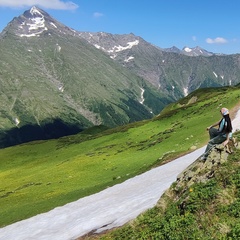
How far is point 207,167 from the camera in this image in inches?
885

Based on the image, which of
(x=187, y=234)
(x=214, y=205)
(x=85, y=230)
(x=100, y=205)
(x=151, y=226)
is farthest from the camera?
(x=100, y=205)

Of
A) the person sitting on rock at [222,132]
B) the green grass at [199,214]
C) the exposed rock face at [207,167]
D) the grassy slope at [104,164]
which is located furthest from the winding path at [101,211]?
the person sitting on rock at [222,132]

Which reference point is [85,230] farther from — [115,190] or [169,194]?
[115,190]

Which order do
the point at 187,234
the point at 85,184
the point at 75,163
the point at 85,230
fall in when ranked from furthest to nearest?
the point at 75,163 → the point at 85,184 → the point at 85,230 → the point at 187,234

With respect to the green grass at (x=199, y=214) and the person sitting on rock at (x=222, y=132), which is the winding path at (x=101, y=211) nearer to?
the green grass at (x=199, y=214)

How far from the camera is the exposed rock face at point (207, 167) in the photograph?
861 inches

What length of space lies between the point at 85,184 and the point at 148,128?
41490mm

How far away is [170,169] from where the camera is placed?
38.2m

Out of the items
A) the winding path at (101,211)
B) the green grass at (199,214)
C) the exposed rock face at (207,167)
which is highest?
the exposed rock face at (207,167)

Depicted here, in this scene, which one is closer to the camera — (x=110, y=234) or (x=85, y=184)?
(x=110, y=234)

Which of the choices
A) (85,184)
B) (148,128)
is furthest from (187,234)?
(148,128)

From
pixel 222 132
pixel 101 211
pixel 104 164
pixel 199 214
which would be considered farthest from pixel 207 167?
pixel 104 164

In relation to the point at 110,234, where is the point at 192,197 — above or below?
above

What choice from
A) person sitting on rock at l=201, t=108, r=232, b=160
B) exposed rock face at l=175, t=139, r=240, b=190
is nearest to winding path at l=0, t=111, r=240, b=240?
exposed rock face at l=175, t=139, r=240, b=190
